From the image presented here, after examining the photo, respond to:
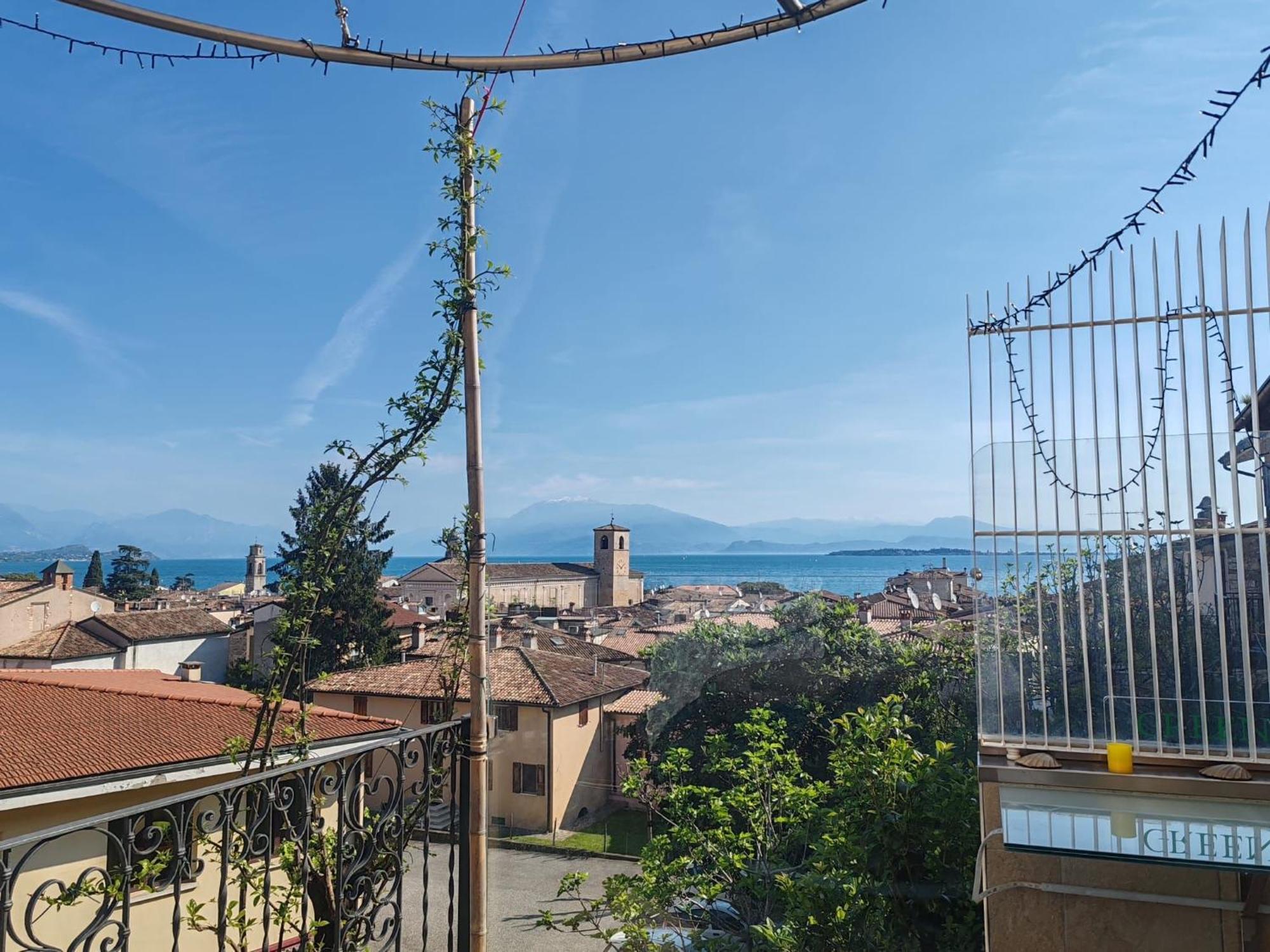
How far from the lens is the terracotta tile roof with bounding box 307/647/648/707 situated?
31.4 feet

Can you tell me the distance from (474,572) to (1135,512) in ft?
5.78

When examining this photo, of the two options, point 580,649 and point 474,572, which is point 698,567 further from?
point 474,572

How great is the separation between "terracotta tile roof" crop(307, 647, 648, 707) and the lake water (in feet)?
25.4

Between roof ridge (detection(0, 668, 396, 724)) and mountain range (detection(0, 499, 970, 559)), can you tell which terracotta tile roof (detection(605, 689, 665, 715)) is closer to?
roof ridge (detection(0, 668, 396, 724))

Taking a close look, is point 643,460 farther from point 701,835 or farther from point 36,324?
point 701,835

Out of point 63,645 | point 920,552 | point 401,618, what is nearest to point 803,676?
point 401,618

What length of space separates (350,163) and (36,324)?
20.7 m

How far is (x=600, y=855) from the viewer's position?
746 centimetres

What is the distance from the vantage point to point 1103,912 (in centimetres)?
195

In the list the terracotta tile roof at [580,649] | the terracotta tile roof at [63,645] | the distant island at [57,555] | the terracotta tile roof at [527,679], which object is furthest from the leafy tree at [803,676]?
the distant island at [57,555]

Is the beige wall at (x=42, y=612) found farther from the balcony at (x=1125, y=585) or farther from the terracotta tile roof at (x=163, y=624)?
the balcony at (x=1125, y=585)

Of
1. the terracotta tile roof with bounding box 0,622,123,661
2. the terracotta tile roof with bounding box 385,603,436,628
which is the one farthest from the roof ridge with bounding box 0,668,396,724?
the terracotta tile roof with bounding box 0,622,123,661

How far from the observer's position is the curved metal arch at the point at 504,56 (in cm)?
142

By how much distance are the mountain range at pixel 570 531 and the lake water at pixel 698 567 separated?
1.91 metres
